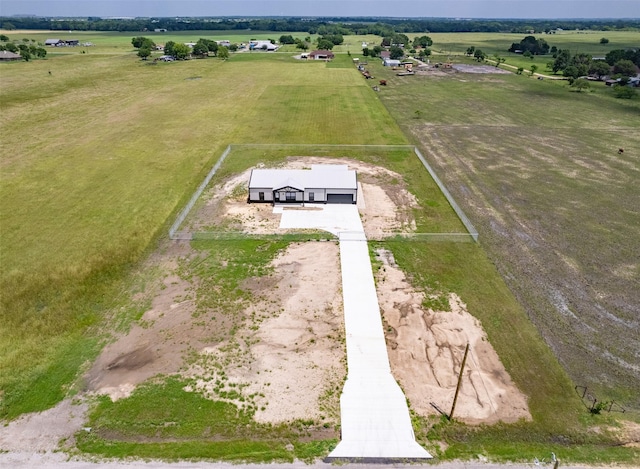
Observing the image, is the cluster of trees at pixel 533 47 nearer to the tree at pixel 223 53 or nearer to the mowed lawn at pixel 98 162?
the mowed lawn at pixel 98 162

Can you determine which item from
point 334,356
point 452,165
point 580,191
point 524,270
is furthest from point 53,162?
point 580,191

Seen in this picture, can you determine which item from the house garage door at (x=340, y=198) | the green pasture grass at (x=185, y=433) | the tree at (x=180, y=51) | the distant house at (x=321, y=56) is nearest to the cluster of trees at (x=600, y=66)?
the distant house at (x=321, y=56)

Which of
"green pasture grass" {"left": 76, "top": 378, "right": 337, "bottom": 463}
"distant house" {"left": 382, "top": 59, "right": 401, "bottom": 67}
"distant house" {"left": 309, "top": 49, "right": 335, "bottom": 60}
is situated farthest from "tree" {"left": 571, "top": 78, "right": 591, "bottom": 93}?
"green pasture grass" {"left": 76, "top": 378, "right": 337, "bottom": 463}

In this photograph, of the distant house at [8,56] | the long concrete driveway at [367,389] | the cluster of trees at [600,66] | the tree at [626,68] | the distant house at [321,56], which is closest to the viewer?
the long concrete driveway at [367,389]

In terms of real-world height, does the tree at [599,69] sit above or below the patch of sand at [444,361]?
above

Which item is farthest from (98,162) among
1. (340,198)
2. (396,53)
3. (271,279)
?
(396,53)
